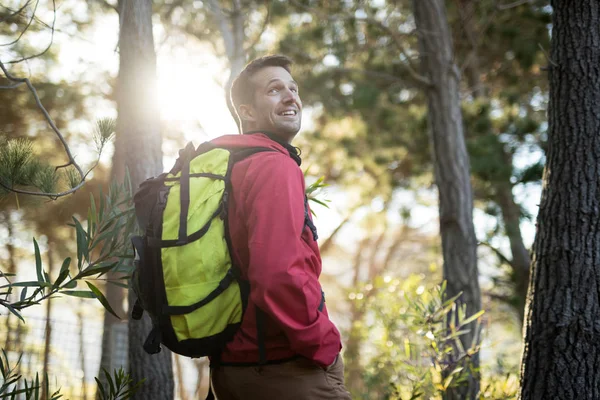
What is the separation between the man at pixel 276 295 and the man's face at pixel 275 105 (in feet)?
0.54

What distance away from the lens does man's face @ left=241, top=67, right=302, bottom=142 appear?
6.73ft

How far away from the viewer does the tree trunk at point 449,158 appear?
536 centimetres

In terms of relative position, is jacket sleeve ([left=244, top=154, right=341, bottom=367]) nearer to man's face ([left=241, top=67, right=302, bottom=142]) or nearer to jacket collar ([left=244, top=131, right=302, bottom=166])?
jacket collar ([left=244, top=131, right=302, bottom=166])

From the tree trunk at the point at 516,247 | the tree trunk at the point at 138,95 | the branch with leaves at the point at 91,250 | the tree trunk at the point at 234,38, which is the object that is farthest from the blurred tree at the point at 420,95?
the branch with leaves at the point at 91,250

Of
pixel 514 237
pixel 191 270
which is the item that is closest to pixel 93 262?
pixel 191 270

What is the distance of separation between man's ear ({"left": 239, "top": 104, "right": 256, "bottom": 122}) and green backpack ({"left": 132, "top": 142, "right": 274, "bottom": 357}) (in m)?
0.42

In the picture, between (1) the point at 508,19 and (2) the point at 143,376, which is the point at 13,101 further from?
(1) the point at 508,19

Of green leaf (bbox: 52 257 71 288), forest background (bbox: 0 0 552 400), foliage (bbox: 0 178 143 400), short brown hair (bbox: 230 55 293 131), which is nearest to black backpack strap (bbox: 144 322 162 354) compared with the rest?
foliage (bbox: 0 178 143 400)

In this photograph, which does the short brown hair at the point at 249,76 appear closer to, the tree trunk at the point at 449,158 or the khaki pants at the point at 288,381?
the khaki pants at the point at 288,381

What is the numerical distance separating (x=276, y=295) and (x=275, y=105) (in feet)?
2.60

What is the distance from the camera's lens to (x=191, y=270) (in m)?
1.65

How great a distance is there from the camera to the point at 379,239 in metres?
16.4

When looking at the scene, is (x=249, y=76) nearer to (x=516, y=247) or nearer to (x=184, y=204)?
(x=184, y=204)

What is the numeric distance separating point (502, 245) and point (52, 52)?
7.20 m
